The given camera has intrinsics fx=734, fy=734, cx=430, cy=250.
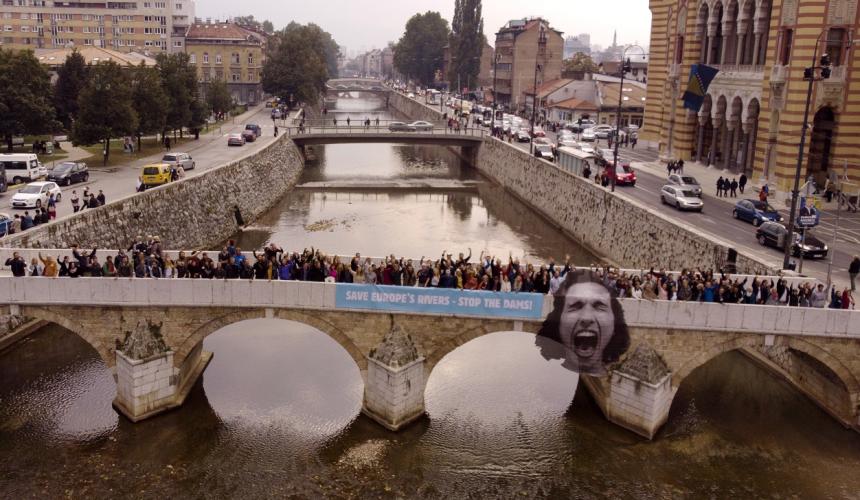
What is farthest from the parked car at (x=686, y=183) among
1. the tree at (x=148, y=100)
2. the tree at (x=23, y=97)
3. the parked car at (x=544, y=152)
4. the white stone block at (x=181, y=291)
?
the tree at (x=23, y=97)

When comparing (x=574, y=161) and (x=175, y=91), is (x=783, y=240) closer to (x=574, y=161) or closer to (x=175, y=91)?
(x=574, y=161)

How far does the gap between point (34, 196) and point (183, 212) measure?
8.42m

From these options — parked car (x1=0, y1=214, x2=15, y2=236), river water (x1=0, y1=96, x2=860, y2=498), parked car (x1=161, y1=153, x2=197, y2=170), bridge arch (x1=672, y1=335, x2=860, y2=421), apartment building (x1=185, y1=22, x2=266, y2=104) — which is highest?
apartment building (x1=185, y1=22, x2=266, y2=104)

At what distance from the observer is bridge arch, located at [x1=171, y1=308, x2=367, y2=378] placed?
2422cm

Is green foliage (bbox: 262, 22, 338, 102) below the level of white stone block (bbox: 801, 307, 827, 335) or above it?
above

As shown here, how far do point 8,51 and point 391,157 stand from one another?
47.0 meters

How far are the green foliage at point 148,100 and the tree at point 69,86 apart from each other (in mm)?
10807

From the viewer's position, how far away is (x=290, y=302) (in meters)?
24.0

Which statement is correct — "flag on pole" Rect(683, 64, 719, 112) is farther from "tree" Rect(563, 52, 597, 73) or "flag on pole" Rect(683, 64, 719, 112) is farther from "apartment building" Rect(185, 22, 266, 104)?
"apartment building" Rect(185, 22, 266, 104)

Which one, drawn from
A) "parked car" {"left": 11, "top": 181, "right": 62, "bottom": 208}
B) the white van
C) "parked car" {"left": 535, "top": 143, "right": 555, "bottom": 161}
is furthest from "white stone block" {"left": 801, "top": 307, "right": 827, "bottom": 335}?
the white van

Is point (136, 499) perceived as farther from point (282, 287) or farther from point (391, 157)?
point (391, 157)

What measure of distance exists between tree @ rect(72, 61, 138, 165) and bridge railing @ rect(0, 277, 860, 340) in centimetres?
3370

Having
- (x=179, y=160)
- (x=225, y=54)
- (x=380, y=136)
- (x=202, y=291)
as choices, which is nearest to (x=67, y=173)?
(x=179, y=160)

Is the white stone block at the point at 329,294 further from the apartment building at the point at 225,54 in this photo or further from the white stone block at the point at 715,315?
the apartment building at the point at 225,54
